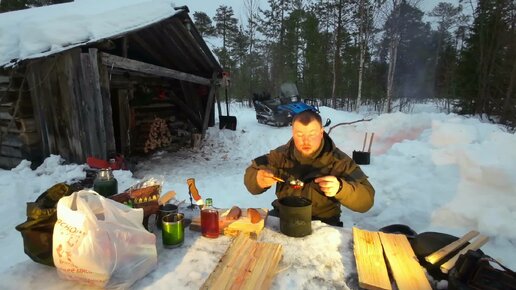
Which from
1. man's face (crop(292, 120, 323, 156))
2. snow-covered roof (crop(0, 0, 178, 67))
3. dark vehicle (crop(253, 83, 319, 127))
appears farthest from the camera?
dark vehicle (crop(253, 83, 319, 127))

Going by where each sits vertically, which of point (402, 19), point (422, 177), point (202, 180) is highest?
point (402, 19)

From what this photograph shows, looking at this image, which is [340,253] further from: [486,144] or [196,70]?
[196,70]

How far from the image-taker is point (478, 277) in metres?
1.40

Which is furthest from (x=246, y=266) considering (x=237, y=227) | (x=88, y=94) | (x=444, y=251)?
(x=88, y=94)

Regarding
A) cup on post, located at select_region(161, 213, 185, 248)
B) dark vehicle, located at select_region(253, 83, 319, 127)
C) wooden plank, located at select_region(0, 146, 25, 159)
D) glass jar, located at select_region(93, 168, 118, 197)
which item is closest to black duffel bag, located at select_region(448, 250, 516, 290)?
cup on post, located at select_region(161, 213, 185, 248)

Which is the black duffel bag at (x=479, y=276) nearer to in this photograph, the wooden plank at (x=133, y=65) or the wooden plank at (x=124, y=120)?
the wooden plank at (x=133, y=65)

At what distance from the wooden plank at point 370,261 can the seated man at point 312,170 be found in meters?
0.44

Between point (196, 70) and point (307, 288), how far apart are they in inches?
418

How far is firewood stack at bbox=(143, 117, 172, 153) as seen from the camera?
982cm

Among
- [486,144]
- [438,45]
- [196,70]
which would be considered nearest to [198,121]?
[196,70]

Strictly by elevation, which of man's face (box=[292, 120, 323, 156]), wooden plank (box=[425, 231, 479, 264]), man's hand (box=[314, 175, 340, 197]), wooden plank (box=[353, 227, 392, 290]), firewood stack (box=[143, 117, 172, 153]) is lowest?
firewood stack (box=[143, 117, 172, 153])

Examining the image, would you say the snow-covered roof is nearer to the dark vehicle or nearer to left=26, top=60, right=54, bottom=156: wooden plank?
left=26, top=60, right=54, bottom=156: wooden plank

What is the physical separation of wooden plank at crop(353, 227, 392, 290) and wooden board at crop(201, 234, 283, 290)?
0.45 metres

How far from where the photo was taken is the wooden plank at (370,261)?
1528 mm
